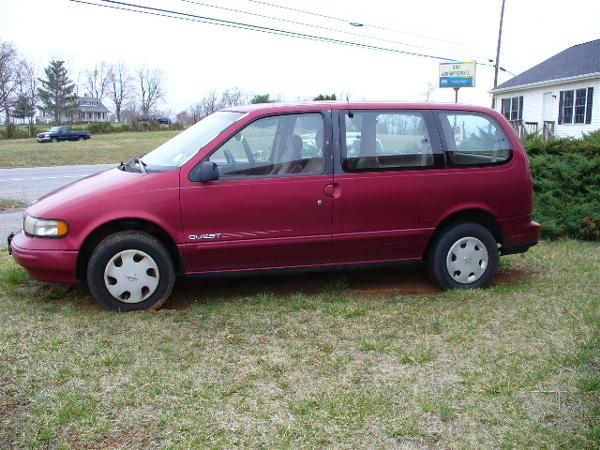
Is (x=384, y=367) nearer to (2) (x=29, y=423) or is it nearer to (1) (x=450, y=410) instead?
(1) (x=450, y=410)

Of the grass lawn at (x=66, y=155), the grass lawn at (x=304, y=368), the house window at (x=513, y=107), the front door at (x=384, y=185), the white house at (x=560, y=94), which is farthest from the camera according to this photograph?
the house window at (x=513, y=107)

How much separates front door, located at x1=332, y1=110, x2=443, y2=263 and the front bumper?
2.21 m

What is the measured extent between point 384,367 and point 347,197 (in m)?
1.83

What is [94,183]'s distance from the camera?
17.7 feet

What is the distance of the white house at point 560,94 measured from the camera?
24.9m

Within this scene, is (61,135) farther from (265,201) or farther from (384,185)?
(384,185)

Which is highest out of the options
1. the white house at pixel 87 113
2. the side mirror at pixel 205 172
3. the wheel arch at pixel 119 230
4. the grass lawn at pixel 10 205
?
the white house at pixel 87 113

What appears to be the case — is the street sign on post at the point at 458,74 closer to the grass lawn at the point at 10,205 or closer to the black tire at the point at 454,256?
the grass lawn at the point at 10,205

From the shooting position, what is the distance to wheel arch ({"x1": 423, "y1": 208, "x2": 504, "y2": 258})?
5.88 metres

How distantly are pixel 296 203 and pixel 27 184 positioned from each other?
51.7 ft

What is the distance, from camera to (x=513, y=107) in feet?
106

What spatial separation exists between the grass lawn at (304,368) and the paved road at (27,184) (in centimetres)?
497

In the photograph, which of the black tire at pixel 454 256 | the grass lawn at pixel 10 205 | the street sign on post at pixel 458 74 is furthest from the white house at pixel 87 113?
the black tire at pixel 454 256

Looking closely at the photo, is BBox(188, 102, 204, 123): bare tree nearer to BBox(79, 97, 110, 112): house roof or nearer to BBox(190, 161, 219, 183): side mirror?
BBox(79, 97, 110, 112): house roof
